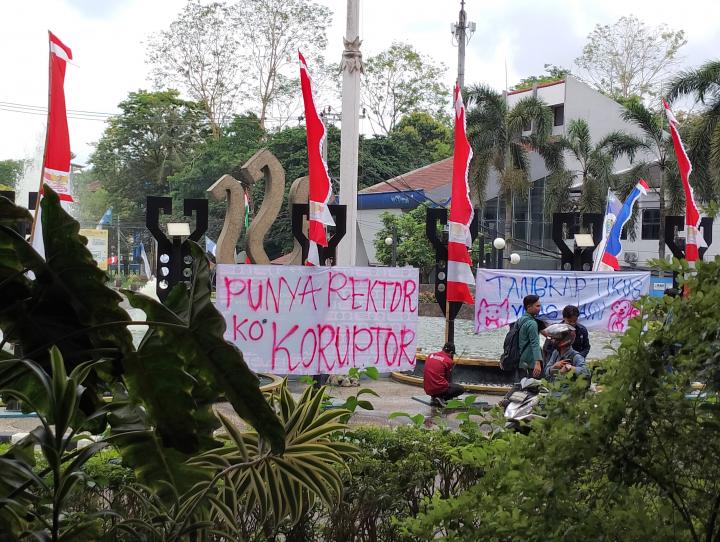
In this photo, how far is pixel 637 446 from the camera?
2117mm

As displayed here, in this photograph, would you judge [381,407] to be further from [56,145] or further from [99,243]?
[99,243]

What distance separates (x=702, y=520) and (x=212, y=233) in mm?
46272

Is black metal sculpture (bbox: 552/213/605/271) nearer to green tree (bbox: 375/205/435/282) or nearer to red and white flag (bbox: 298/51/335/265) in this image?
red and white flag (bbox: 298/51/335/265)

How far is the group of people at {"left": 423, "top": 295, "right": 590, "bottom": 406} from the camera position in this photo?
24.0ft

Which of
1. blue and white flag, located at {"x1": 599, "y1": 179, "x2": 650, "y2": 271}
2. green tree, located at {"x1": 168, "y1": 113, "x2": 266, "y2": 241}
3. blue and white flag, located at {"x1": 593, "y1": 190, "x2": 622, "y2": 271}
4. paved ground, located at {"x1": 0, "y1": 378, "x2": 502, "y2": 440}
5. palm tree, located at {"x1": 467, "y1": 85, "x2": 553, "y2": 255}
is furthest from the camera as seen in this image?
green tree, located at {"x1": 168, "y1": 113, "x2": 266, "y2": 241}

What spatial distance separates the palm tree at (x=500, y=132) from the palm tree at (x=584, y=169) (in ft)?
5.06

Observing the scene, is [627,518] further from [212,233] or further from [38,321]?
[212,233]

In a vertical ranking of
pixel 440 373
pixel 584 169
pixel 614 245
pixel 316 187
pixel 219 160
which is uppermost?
pixel 219 160

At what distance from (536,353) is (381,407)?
2823 millimetres

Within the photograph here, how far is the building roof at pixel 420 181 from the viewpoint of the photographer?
41.7 metres

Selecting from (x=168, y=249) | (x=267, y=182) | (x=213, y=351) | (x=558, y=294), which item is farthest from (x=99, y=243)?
(x=213, y=351)

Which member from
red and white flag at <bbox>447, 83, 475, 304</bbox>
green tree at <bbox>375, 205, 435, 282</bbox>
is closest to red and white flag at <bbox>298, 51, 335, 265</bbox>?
red and white flag at <bbox>447, 83, 475, 304</bbox>

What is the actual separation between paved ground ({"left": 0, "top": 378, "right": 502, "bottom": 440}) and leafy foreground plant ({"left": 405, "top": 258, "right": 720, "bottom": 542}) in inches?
248

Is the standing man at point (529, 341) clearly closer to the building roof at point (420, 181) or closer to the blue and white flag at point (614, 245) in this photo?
the blue and white flag at point (614, 245)
